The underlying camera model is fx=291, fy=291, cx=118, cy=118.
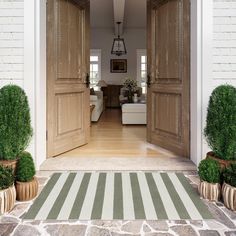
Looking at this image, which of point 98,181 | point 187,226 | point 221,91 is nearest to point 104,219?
point 187,226

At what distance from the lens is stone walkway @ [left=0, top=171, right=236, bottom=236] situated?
205 cm

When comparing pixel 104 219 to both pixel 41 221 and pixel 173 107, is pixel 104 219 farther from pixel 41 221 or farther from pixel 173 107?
pixel 173 107

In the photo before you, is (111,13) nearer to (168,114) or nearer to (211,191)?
(168,114)

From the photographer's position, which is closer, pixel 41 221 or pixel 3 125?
pixel 41 221

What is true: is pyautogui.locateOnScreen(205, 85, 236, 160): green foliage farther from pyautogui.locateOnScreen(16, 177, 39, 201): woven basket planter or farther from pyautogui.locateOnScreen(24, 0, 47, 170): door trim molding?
pyautogui.locateOnScreen(24, 0, 47, 170): door trim molding

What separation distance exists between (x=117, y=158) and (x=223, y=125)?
63.9 inches

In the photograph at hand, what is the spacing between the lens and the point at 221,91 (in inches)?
111

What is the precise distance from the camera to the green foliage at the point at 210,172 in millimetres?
2557

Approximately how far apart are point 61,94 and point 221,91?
2209 mm

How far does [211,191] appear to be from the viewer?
259 cm

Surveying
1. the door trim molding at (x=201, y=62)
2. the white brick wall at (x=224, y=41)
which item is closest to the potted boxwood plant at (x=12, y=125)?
the door trim molding at (x=201, y=62)

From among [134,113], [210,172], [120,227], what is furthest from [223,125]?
[134,113]

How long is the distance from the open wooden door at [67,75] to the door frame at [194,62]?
31 cm

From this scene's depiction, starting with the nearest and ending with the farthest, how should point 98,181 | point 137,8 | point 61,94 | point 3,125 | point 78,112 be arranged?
point 3,125 < point 98,181 < point 61,94 < point 78,112 < point 137,8
